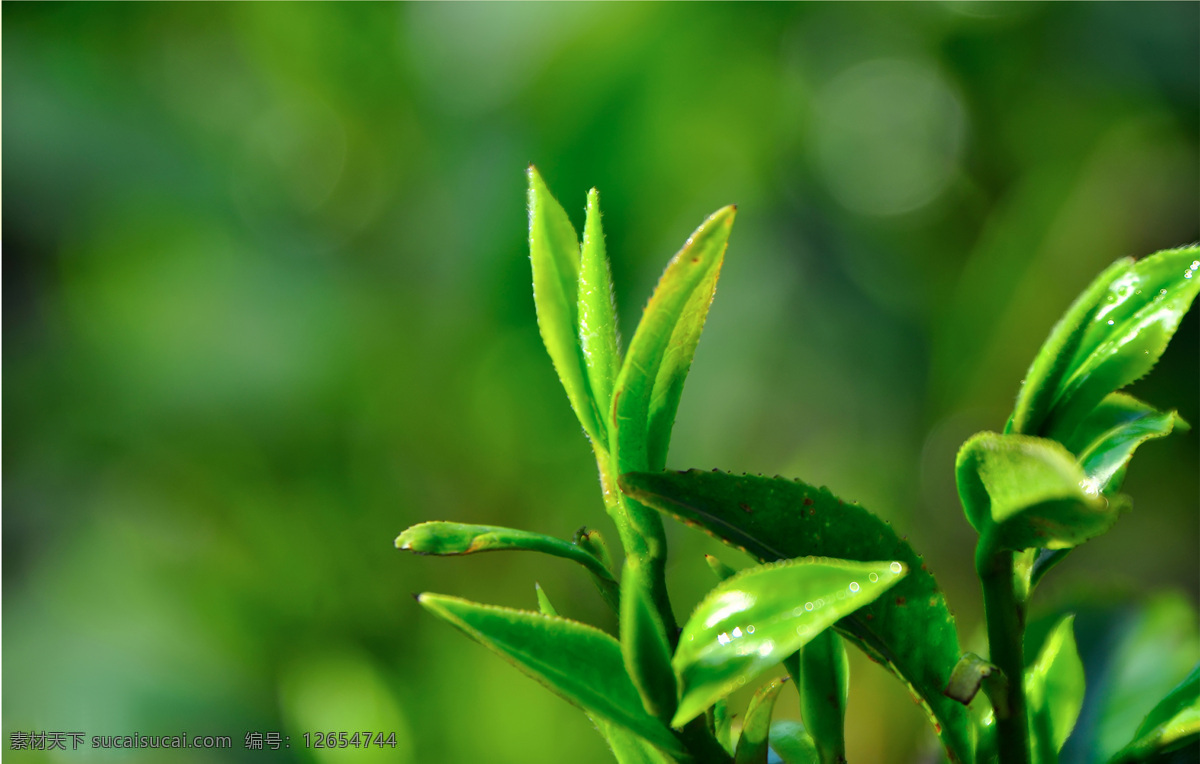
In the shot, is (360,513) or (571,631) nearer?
(571,631)

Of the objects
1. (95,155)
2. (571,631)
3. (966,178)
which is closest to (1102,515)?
(571,631)

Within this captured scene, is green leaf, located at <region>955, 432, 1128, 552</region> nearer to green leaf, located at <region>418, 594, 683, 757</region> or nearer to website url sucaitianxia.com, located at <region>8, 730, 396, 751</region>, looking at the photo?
green leaf, located at <region>418, 594, 683, 757</region>

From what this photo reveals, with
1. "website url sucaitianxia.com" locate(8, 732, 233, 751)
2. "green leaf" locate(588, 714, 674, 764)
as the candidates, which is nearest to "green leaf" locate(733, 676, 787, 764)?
A: "green leaf" locate(588, 714, 674, 764)

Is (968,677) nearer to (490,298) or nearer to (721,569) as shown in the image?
(721,569)

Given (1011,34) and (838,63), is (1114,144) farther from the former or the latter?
(838,63)

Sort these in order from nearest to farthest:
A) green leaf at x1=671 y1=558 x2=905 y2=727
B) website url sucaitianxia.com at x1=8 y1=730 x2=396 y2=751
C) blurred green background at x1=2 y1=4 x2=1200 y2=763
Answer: green leaf at x1=671 y1=558 x2=905 y2=727
website url sucaitianxia.com at x1=8 y1=730 x2=396 y2=751
blurred green background at x1=2 y1=4 x2=1200 y2=763

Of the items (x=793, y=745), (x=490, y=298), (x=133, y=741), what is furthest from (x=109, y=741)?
(x=793, y=745)

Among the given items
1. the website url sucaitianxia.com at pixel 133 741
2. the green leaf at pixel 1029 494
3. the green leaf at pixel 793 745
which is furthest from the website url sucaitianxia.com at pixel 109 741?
the green leaf at pixel 1029 494
